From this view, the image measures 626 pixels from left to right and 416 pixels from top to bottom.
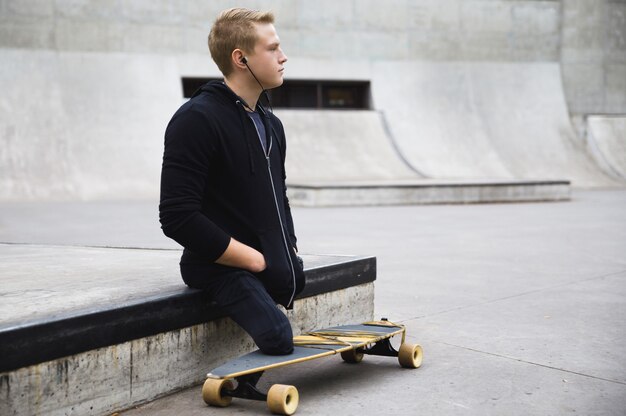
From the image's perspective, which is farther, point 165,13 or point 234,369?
point 165,13

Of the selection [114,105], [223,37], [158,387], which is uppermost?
[114,105]

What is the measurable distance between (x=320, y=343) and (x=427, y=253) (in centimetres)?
493

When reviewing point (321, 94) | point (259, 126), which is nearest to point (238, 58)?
point (259, 126)

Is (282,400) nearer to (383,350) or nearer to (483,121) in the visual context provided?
(383,350)

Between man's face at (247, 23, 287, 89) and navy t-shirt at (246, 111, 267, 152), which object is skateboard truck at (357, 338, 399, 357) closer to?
navy t-shirt at (246, 111, 267, 152)

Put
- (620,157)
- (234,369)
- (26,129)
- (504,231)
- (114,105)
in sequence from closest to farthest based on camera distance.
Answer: (234,369), (504,231), (26,129), (114,105), (620,157)

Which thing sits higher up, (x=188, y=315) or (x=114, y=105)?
(x=114, y=105)

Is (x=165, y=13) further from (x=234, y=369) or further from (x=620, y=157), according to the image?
(x=234, y=369)

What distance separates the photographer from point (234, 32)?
344 centimetres

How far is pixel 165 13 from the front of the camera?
21609mm

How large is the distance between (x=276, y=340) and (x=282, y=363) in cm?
11

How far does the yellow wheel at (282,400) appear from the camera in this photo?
302cm

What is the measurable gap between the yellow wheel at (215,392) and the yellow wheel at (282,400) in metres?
0.21

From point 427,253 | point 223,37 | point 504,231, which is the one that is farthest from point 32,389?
point 504,231
